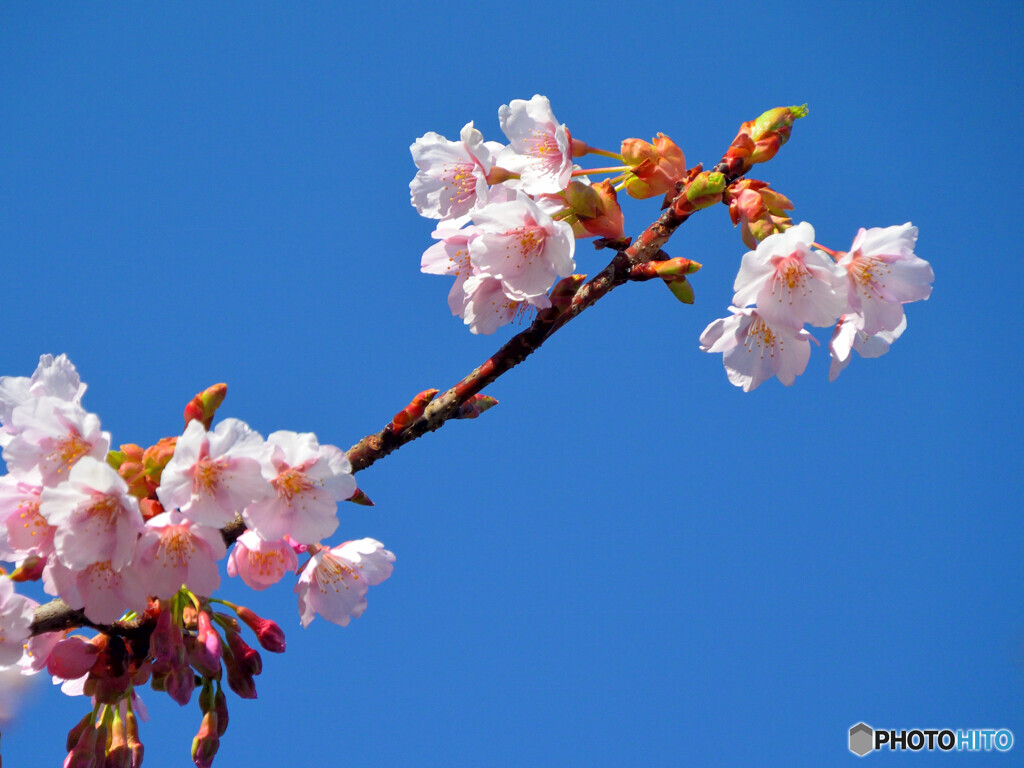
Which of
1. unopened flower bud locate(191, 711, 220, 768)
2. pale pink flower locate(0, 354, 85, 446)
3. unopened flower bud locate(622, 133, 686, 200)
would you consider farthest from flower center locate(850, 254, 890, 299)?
unopened flower bud locate(191, 711, 220, 768)

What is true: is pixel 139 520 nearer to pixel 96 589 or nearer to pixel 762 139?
pixel 96 589

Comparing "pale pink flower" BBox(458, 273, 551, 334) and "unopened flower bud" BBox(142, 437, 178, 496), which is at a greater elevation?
"pale pink flower" BBox(458, 273, 551, 334)

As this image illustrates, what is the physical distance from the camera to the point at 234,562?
66.9 inches

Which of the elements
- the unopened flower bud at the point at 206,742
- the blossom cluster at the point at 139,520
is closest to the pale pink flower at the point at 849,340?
the blossom cluster at the point at 139,520

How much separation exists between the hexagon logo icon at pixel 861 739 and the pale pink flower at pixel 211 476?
4639 mm

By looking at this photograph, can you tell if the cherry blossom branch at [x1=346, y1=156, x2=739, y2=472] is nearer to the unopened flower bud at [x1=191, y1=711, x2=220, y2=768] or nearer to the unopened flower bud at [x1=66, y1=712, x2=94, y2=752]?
the unopened flower bud at [x1=191, y1=711, x2=220, y2=768]

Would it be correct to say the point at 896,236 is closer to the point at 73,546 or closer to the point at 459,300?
the point at 459,300

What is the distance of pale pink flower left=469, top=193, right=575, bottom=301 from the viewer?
1606 mm

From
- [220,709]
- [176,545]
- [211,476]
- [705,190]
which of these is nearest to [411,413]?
[211,476]

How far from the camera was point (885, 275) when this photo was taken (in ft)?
6.01

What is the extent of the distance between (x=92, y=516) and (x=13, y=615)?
1.01ft

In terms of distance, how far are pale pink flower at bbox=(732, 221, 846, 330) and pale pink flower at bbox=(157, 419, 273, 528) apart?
996 mm

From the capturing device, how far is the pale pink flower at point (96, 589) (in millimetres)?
1448

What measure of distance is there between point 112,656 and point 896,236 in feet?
6.15
